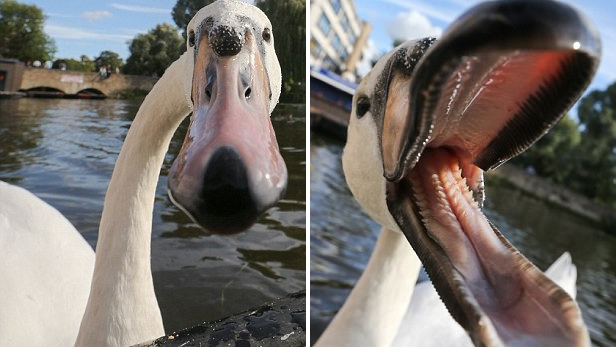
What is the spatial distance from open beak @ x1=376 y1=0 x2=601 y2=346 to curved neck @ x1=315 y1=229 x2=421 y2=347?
0.51m

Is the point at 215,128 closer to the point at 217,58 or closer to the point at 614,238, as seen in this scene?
the point at 217,58

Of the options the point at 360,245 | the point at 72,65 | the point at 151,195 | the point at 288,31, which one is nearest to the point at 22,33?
the point at 72,65

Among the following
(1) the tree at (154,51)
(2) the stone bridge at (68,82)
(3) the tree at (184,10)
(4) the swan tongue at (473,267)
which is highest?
(3) the tree at (184,10)

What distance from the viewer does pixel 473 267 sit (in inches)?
23.6

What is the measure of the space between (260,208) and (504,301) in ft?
0.80

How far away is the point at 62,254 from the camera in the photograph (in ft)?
4.85

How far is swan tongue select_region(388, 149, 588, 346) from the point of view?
0.51 m

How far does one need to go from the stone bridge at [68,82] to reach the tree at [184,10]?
18cm

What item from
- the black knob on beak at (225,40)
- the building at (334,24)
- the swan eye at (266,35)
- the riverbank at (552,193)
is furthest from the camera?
the riverbank at (552,193)

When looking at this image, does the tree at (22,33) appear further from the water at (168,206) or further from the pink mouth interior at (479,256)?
the pink mouth interior at (479,256)

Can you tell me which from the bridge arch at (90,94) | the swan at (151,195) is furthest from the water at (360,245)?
the bridge arch at (90,94)

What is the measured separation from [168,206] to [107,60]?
74 cm

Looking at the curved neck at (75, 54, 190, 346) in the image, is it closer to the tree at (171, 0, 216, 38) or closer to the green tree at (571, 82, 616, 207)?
the tree at (171, 0, 216, 38)

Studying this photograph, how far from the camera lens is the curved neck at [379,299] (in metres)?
1.24
